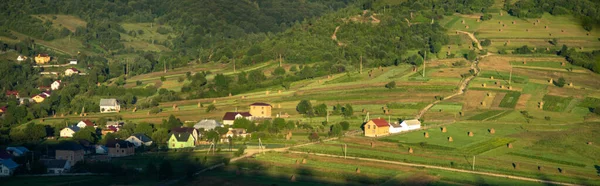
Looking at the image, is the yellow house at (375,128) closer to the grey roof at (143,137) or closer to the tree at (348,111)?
the tree at (348,111)

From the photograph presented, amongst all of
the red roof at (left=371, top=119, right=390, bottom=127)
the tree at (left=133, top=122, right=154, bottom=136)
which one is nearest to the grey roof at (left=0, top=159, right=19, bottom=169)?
the tree at (left=133, top=122, right=154, bottom=136)

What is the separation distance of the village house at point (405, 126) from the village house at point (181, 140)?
497 inches

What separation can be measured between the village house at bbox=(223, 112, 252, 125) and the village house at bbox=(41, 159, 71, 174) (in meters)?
15.4

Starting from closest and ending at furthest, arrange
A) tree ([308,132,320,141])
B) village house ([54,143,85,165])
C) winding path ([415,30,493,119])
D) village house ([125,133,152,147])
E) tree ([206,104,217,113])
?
village house ([54,143,85,165]), tree ([308,132,320,141]), village house ([125,133,152,147]), winding path ([415,30,493,119]), tree ([206,104,217,113])

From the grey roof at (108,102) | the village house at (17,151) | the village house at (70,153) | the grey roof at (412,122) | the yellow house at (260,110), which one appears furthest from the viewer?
the grey roof at (108,102)

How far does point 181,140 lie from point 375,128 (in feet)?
39.3

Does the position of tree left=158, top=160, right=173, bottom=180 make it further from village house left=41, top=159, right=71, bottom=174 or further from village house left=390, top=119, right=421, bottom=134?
village house left=390, top=119, right=421, bottom=134

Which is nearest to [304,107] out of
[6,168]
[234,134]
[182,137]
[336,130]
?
[234,134]

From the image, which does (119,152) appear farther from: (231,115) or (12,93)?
(12,93)

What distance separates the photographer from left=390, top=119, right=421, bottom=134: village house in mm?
60000

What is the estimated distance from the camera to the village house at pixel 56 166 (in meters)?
50.0

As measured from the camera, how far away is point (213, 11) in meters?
136

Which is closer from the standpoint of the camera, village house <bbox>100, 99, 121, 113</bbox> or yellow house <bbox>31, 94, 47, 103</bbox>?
village house <bbox>100, 99, 121, 113</bbox>

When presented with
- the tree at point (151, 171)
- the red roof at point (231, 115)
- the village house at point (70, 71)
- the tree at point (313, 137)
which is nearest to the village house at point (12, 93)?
the village house at point (70, 71)
